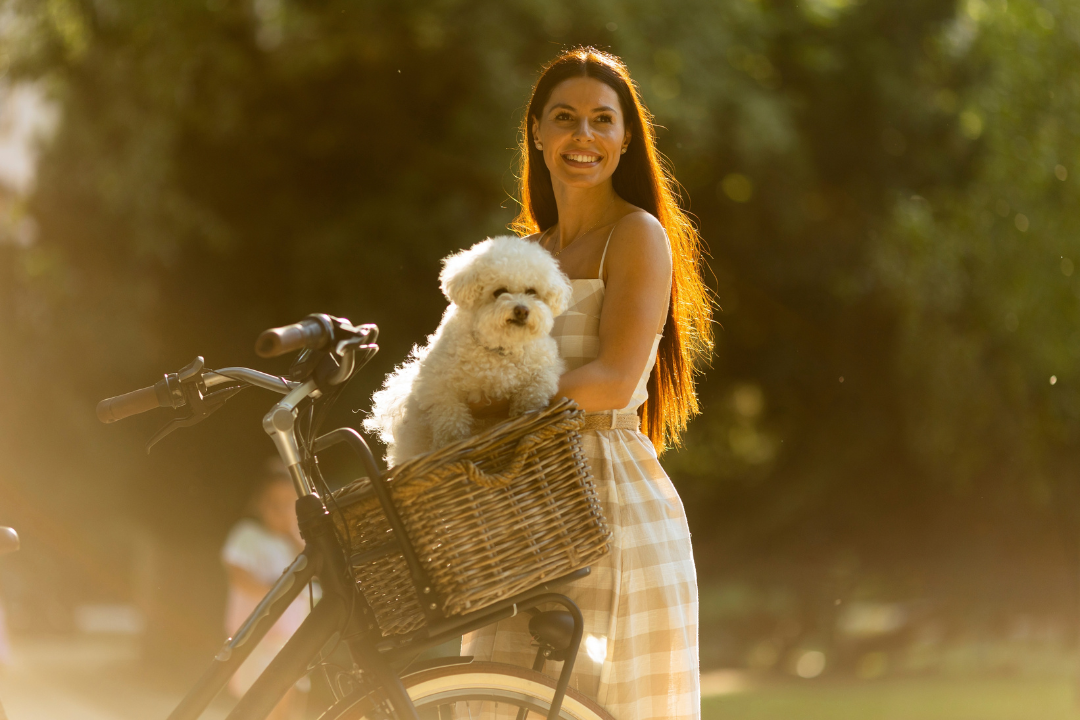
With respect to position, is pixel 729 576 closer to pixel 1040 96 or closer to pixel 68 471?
pixel 1040 96

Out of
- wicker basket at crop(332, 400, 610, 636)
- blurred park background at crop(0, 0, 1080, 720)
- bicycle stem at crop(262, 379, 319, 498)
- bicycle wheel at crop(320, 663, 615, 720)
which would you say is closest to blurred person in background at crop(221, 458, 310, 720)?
blurred park background at crop(0, 0, 1080, 720)

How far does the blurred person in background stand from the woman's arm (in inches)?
Result: 111

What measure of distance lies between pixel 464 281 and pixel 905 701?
8.82 meters

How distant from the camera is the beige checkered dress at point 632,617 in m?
2.00

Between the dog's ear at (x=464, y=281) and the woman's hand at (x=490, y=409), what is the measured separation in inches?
8.4

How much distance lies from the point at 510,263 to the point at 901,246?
23.1ft

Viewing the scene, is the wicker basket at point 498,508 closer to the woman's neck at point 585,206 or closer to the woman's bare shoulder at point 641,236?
the woman's bare shoulder at point 641,236

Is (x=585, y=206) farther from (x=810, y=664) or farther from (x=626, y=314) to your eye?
(x=810, y=664)

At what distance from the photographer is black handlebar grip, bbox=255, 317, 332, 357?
153 cm

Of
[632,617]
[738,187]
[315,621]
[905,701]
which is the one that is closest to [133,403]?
[315,621]

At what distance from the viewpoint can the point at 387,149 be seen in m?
7.29

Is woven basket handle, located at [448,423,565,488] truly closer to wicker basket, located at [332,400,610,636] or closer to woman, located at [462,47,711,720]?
wicker basket, located at [332,400,610,636]

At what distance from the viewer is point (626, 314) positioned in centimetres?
197

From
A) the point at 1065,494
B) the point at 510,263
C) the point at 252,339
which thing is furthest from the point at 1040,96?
the point at 510,263
